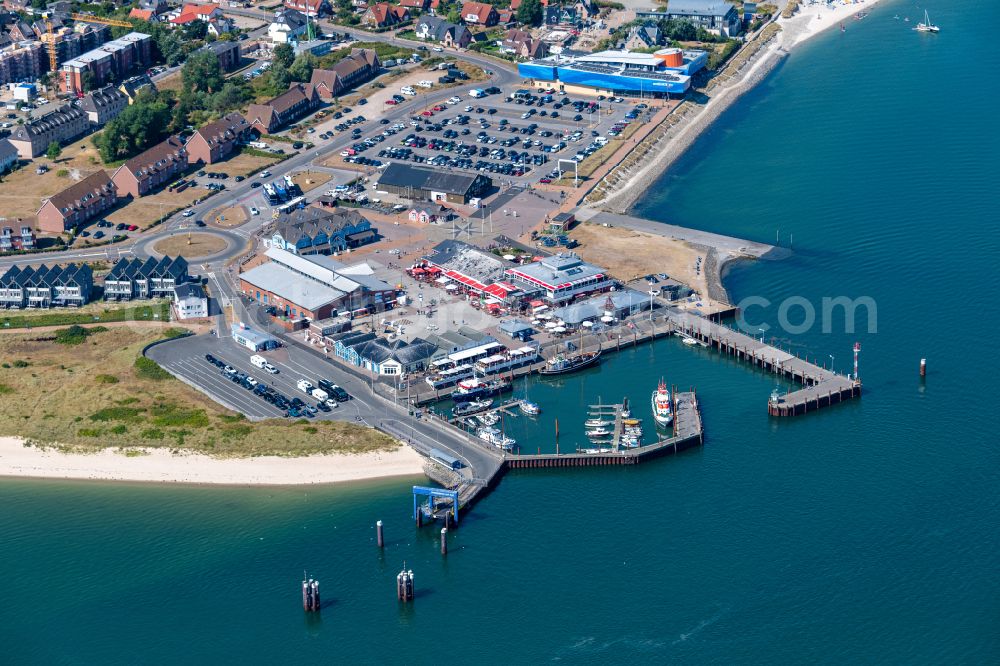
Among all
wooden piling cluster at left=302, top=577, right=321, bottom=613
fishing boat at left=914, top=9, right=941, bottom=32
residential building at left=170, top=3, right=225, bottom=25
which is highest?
residential building at left=170, top=3, right=225, bottom=25

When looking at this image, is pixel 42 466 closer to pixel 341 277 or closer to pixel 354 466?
pixel 354 466

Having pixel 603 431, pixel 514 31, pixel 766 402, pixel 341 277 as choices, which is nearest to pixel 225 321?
pixel 341 277

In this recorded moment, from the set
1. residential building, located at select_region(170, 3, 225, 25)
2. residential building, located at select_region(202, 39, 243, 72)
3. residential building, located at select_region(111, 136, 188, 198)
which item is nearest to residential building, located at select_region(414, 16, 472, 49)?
residential building, located at select_region(202, 39, 243, 72)

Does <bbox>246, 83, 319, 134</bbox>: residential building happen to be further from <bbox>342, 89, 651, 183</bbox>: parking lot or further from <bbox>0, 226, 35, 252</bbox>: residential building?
<bbox>0, 226, 35, 252</bbox>: residential building

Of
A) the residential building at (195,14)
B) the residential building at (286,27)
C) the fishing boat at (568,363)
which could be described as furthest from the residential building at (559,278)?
the residential building at (195,14)

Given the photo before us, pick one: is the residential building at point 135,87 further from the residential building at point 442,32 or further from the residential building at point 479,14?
the residential building at point 479,14

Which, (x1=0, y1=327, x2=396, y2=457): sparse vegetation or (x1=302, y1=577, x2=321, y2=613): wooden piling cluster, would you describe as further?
(x1=0, y1=327, x2=396, y2=457): sparse vegetation

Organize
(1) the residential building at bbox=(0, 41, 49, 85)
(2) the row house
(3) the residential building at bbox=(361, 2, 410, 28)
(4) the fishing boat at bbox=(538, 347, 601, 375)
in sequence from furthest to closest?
(3) the residential building at bbox=(361, 2, 410, 28) → (1) the residential building at bbox=(0, 41, 49, 85) → (2) the row house → (4) the fishing boat at bbox=(538, 347, 601, 375)
